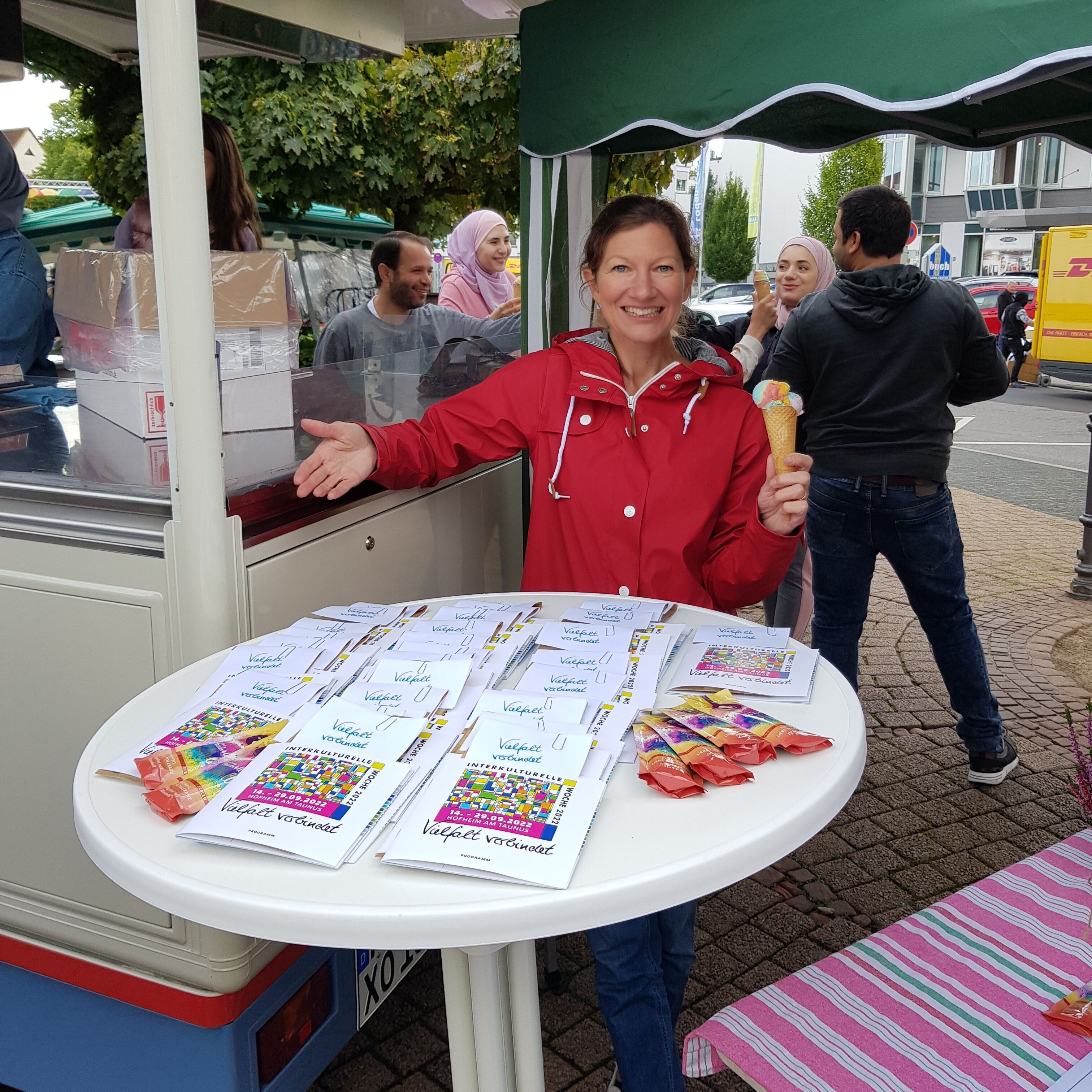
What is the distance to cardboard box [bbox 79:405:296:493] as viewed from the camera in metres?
2.06

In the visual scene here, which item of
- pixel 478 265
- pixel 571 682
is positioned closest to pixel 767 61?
pixel 571 682

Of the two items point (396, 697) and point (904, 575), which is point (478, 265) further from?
point (396, 697)

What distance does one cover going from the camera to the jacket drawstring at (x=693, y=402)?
230 cm

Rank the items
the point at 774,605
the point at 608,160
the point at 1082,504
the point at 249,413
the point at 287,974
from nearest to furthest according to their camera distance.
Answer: the point at 287,974
the point at 249,413
the point at 608,160
the point at 774,605
the point at 1082,504

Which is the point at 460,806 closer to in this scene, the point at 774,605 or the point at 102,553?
the point at 102,553

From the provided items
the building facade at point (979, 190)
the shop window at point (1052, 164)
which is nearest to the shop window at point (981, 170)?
the building facade at point (979, 190)

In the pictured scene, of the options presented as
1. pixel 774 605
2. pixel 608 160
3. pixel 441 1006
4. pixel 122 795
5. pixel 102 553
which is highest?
pixel 608 160

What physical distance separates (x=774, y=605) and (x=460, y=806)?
373 centimetres

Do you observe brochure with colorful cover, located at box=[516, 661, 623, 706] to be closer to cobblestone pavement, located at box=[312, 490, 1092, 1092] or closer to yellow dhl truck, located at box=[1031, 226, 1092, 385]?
cobblestone pavement, located at box=[312, 490, 1092, 1092]

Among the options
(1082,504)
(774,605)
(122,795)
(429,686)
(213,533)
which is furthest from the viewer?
(1082,504)

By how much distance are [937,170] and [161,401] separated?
4562 centimetres

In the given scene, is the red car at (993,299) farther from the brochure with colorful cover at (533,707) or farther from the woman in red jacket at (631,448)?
the brochure with colorful cover at (533,707)

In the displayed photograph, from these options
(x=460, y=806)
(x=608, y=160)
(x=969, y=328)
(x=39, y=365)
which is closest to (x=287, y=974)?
(x=460, y=806)

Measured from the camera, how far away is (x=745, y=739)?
145cm
